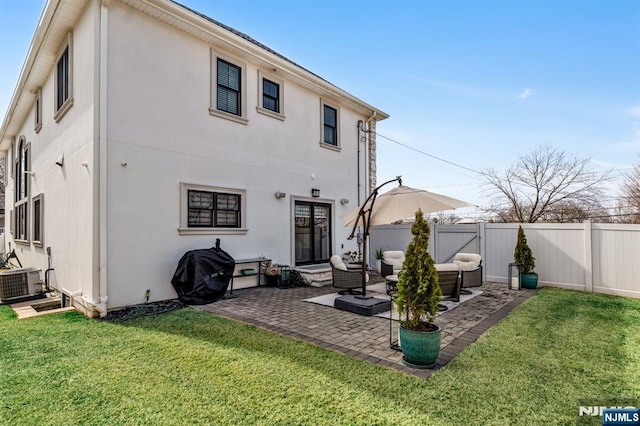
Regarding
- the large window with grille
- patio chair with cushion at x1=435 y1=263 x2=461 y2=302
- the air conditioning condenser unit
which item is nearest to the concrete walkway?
patio chair with cushion at x1=435 y1=263 x2=461 y2=302

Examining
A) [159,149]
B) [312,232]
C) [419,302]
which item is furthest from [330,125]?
[419,302]

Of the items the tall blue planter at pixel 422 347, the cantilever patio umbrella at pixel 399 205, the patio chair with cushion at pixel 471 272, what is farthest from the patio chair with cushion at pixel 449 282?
the tall blue planter at pixel 422 347

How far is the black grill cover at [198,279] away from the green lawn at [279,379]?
1777 mm

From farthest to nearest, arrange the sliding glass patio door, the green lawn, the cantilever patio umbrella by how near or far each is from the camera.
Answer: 1. the sliding glass patio door
2. the cantilever patio umbrella
3. the green lawn

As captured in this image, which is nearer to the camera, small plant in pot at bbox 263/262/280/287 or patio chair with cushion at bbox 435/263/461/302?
patio chair with cushion at bbox 435/263/461/302

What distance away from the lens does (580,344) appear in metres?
4.52

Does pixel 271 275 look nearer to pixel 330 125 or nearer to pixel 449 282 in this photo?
pixel 449 282

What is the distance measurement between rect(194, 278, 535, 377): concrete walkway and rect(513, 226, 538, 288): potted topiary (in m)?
0.39

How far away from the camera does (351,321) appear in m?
5.77

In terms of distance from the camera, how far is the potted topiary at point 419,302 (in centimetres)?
377

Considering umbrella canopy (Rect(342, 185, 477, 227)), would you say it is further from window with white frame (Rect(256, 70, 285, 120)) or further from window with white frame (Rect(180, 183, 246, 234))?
window with white frame (Rect(256, 70, 285, 120))

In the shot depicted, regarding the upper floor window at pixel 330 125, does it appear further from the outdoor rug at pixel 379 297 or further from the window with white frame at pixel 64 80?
the window with white frame at pixel 64 80

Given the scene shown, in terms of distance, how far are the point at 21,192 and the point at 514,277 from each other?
17233mm

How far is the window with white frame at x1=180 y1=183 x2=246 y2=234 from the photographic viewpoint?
25.1 ft
